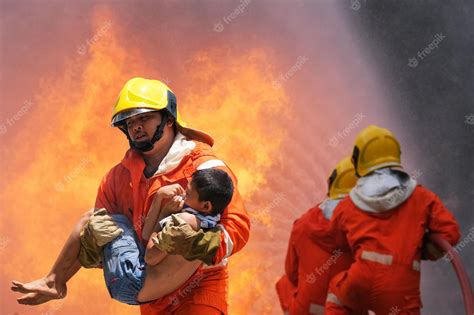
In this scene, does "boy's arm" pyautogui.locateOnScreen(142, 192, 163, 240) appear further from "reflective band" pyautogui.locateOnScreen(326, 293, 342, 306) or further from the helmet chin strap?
"reflective band" pyautogui.locateOnScreen(326, 293, 342, 306)

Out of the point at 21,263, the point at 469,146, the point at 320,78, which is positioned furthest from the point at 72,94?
the point at 469,146

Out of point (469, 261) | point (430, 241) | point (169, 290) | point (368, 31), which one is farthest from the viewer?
point (368, 31)

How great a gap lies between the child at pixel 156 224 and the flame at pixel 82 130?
13.4ft

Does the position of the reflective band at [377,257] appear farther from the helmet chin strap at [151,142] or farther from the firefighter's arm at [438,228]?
the helmet chin strap at [151,142]

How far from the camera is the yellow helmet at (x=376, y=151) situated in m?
5.12

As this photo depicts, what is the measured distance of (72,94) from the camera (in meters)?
9.76

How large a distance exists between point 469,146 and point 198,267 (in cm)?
420

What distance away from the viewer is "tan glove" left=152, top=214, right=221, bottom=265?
5.14m

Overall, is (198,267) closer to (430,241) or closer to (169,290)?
(169,290)

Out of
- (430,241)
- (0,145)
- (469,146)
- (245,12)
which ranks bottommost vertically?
(430,241)

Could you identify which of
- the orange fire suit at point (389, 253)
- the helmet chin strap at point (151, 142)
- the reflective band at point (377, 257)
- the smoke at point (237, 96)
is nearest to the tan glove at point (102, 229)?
the helmet chin strap at point (151, 142)

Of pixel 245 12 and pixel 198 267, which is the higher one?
pixel 245 12

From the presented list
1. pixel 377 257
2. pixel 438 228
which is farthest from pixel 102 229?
pixel 438 228

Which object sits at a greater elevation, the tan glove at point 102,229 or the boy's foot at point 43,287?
the tan glove at point 102,229
